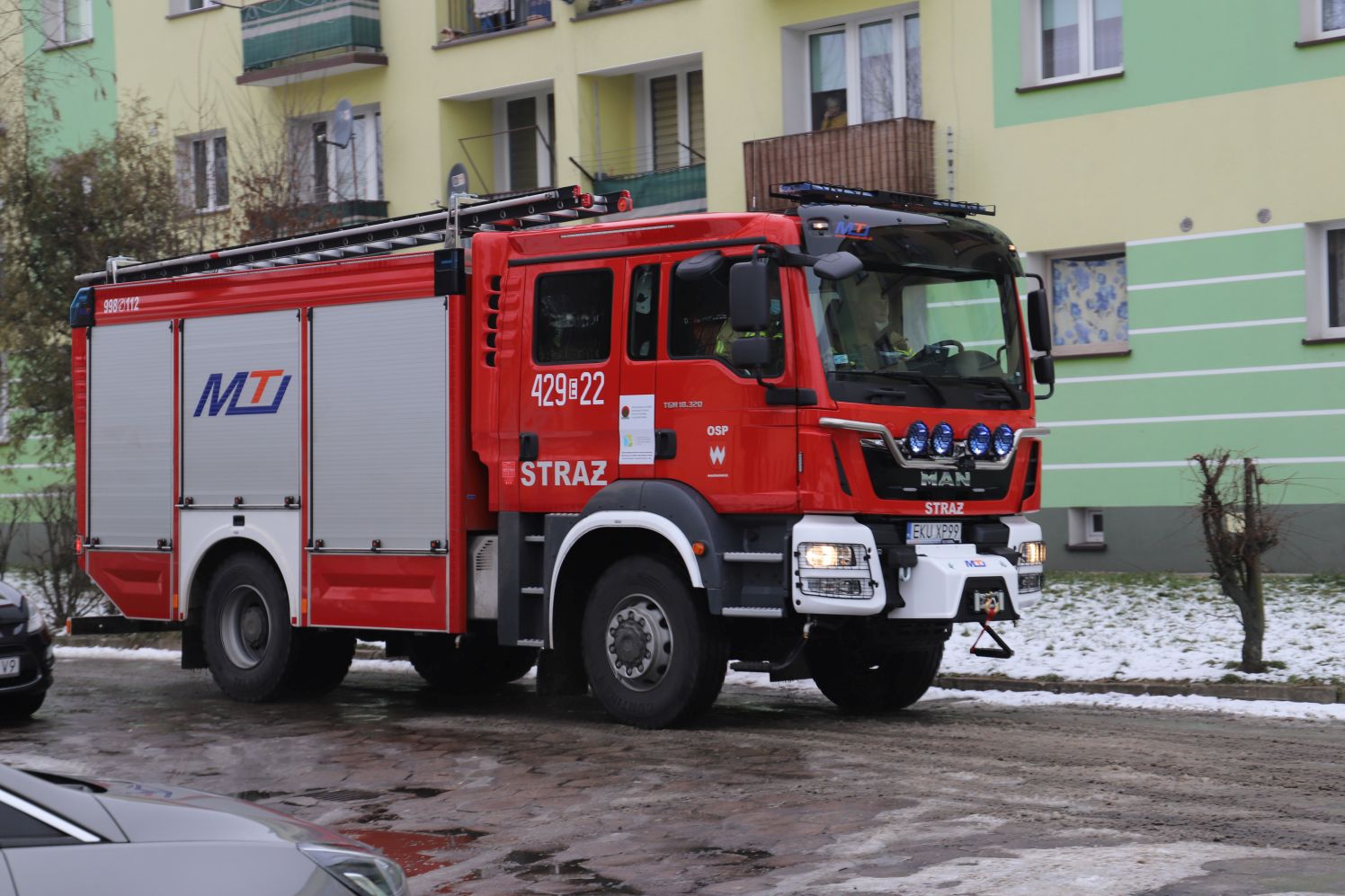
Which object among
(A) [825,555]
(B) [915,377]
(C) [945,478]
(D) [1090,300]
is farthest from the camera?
(D) [1090,300]

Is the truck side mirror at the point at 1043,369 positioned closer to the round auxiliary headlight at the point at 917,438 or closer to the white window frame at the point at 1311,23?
the round auxiliary headlight at the point at 917,438

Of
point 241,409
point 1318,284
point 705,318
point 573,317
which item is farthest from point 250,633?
point 1318,284

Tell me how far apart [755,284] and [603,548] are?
2.15m

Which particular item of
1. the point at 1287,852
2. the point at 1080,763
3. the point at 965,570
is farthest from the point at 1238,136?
the point at 1287,852

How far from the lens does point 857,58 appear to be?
24328mm

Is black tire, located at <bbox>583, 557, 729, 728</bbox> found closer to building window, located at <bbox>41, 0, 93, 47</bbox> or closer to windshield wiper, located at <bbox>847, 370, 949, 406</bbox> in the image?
windshield wiper, located at <bbox>847, 370, 949, 406</bbox>

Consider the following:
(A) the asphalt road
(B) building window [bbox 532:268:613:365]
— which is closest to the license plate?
(A) the asphalt road

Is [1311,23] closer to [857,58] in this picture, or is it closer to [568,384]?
[857,58]

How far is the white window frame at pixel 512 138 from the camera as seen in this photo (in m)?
28.6

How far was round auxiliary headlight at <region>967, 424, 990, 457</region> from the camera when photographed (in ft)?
37.6

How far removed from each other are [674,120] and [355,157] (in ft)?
17.5

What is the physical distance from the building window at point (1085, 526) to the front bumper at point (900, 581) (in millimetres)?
10668

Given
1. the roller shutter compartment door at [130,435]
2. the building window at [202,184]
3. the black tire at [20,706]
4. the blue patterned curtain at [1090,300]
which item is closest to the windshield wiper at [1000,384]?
the roller shutter compartment door at [130,435]

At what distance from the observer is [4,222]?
2169cm
